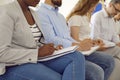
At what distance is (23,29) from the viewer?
4.14 ft

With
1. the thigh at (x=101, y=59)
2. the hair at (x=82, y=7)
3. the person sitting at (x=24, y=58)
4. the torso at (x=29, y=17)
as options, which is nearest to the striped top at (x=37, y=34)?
the torso at (x=29, y=17)

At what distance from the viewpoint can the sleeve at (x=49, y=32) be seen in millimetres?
1663

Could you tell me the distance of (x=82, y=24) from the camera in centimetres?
206

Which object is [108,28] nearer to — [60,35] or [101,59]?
[101,59]

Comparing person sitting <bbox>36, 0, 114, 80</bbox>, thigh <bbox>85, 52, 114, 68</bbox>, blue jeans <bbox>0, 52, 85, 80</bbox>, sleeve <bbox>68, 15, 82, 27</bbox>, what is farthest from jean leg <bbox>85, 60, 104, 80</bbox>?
sleeve <bbox>68, 15, 82, 27</bbox>

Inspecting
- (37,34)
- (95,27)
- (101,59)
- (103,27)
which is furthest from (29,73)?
(103,27)

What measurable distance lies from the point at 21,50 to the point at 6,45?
9 centimetres

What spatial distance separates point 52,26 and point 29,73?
62 cm

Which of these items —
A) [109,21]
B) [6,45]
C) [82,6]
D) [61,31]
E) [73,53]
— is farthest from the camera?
[109,21]

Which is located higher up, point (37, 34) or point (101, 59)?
point (37, 34)

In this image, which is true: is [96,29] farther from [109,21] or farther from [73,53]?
[73,53]

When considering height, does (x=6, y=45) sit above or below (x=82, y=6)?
below

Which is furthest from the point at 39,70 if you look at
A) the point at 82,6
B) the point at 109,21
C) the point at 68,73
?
the point at 109,21

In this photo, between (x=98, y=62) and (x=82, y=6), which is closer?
(x=98, y=62)
